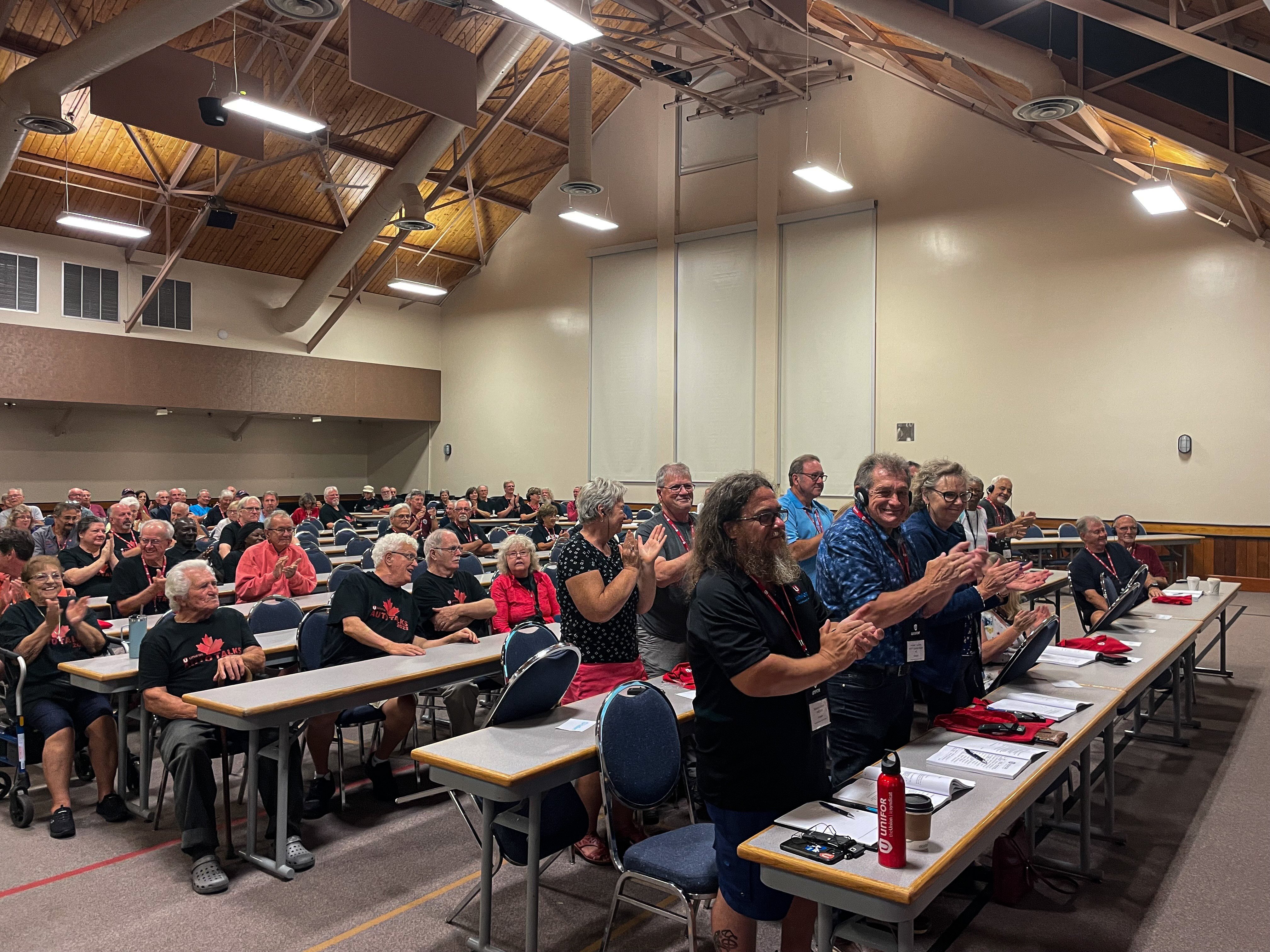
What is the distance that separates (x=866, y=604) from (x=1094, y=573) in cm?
409

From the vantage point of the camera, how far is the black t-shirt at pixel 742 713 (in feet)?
7.07

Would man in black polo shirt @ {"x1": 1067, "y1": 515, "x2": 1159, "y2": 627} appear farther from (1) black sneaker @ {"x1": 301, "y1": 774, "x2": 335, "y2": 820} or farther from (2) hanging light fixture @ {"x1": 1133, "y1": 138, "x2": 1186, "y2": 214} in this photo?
(1) black sneaker @ {"x1": 301, "y1": 774, "x2": 335, "y2": 820}

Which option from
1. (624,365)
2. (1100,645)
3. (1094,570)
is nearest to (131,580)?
(1100,645)

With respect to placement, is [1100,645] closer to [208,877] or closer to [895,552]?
[895,552]

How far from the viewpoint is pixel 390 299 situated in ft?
60.7

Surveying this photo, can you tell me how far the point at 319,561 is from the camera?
8148mm

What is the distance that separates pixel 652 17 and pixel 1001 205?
5.62 meters

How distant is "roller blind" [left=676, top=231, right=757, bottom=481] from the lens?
1501 cm

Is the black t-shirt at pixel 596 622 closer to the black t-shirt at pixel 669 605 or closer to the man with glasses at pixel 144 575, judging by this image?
the black t-shirt at pixel 669 605

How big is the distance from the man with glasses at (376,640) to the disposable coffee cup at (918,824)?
2.86m

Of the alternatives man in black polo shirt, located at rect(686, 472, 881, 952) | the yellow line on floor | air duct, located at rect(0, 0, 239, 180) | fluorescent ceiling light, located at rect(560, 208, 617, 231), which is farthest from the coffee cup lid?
fluorescent ceiling light, located at rect(560, 208, 617, 231)

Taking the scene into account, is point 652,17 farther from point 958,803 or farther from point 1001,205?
point 958,803

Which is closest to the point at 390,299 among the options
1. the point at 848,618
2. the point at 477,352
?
the point at 477,352

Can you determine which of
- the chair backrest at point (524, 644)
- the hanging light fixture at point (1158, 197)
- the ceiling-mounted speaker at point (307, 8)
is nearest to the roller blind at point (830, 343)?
the hanging light fixture at point (1158, 197)
